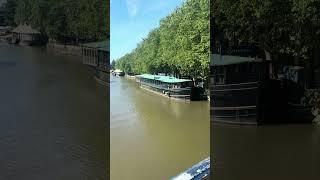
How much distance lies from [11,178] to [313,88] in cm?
411

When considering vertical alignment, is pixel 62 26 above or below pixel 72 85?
above

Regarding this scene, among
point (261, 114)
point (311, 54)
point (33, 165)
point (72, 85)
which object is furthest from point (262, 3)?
point (33, 165)

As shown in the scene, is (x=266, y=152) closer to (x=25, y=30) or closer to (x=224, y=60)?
(x=224, y=60)

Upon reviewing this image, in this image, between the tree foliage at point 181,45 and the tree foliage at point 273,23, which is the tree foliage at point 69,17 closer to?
the tree foliage at point 181,45

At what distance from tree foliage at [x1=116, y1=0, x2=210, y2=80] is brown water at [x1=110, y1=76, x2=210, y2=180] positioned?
0.37 m

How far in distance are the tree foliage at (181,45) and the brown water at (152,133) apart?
370mm

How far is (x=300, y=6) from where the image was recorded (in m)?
6.86

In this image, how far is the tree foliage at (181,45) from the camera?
6.19 metres

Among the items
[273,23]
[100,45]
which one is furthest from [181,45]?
[100,45]

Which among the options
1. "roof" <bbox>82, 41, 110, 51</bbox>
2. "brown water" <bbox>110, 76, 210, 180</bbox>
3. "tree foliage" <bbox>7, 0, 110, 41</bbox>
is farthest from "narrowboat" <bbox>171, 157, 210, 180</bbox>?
"tree foliage" <bbox>7, 0, 110, 41</bbox>

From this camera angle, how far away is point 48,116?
5.29 m

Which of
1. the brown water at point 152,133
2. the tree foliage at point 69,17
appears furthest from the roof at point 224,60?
the tree foliage at point 69,17

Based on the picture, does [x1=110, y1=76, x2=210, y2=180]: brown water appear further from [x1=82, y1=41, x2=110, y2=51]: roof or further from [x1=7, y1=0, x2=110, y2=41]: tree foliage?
[x1=7, y1=0, x2=110, y2=41]: tree foliage

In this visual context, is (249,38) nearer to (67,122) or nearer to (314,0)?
(314,0)
